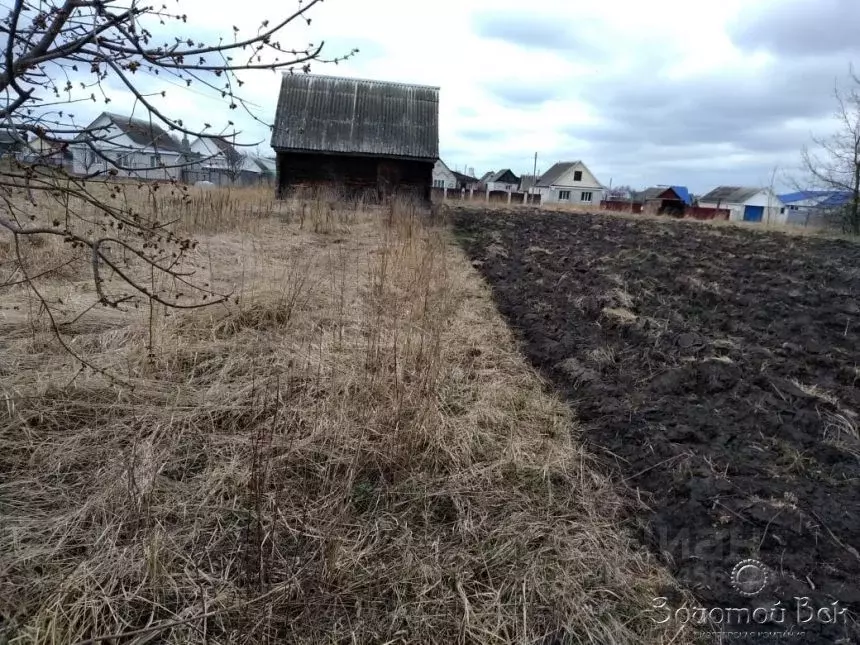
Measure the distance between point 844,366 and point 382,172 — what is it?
14.7 meters

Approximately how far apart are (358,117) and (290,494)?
1683 cm

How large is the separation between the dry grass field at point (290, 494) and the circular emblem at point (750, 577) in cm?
28

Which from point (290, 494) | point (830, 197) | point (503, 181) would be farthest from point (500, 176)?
point (290, 494)

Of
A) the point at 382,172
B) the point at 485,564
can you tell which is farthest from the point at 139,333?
the point at 382,172

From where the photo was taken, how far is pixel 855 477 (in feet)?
9.10

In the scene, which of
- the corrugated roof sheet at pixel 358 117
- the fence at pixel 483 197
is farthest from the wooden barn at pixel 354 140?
the fence at pixel 483 197

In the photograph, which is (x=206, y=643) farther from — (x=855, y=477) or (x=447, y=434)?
(x=855, y=477)

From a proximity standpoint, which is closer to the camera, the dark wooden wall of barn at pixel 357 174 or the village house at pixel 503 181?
the dark wooden wall of barn at pixel 357 174

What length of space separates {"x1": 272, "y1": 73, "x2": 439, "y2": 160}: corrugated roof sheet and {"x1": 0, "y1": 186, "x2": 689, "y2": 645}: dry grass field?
13223mm

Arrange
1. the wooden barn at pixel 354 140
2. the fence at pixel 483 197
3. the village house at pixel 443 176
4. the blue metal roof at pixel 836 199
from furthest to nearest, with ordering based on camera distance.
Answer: the village house at pixel 443 176 → the fence at pixel 483 197 → the blue metal roof at pixel 836 199 → the wooden barn at pixel 354 140

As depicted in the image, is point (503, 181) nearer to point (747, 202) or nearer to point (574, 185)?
point (574, 185)

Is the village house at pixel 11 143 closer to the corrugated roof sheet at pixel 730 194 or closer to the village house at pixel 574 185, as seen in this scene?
the village house at pixel 574 185

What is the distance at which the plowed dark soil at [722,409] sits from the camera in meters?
2.22

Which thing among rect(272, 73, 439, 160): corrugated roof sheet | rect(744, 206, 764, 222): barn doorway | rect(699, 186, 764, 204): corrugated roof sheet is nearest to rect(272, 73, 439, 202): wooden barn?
rect(272, 73, 439, 160): corrugated roof sheet
